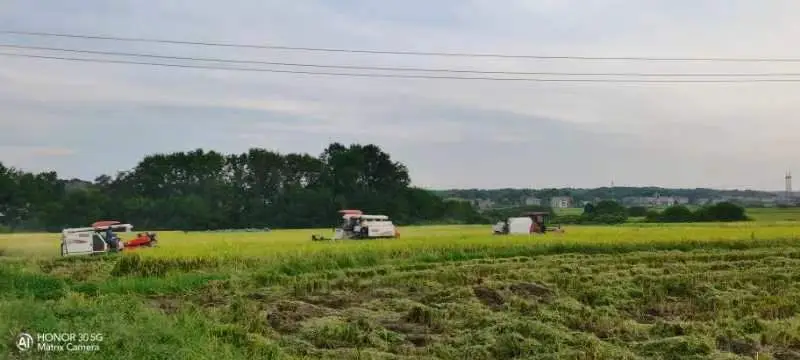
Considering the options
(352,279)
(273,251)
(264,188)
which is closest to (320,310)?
(352,279)

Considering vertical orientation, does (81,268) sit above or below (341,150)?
below

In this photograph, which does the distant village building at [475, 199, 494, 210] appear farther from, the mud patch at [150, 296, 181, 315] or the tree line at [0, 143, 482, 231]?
the mud patch at [150, 296, 181, 315]

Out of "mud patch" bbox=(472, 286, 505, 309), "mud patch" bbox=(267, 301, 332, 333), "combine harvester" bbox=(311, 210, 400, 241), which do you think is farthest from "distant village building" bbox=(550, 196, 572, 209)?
"mud patch" bbox=(267, 301, 332, 333)

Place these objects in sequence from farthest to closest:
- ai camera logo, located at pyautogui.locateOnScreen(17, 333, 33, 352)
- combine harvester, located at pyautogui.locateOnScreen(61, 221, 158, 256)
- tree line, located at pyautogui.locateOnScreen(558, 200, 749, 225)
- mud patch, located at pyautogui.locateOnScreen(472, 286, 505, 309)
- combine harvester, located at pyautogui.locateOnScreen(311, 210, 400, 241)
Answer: tree line, located at pyautogui.locateOnScreen(558, 200, 749, 225) → combine harvester, located at pyautogui.locateOnScreen(311, 210, 400, 241) → combine harvester, located at pyautogui.locateOnScreen(61, 221, 158, 256) → mud patch, located at pyautogui.locateOnScreen(472, 286, 505, 309) → ai camera logo, located at pyautogui.locateOnScreen(17, 333, 33, 352)

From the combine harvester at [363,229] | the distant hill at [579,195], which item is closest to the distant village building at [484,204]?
the distant hill at [579,195]

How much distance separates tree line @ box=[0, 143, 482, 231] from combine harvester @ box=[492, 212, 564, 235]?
21300mm

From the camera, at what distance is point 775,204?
156ft

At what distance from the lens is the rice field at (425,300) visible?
8.77 meters

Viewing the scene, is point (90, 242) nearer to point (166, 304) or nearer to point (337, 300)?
point (166, 304)

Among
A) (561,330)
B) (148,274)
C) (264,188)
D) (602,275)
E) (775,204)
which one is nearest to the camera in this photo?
(561,330)

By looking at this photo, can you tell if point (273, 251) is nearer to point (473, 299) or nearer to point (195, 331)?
point (473, 299)

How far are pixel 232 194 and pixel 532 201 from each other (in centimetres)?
2342

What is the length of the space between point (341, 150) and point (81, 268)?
38.6 meters

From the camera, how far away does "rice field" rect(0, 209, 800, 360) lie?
8770 mm
